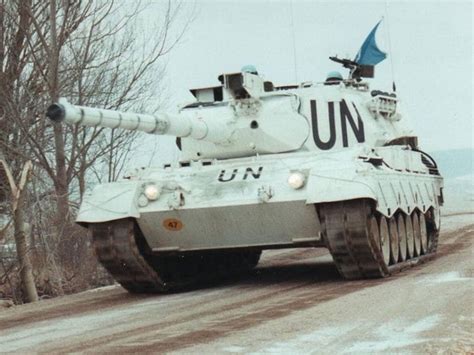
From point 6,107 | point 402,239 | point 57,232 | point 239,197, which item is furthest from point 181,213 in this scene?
point 6,107

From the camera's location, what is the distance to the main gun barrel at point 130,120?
816 cm

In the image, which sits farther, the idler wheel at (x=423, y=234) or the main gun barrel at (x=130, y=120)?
the idler wheel at (x=423, y=234)

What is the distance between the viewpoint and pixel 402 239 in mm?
12781

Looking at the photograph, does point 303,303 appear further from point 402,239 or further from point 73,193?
point 73,193

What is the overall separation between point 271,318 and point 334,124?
5.14 metres

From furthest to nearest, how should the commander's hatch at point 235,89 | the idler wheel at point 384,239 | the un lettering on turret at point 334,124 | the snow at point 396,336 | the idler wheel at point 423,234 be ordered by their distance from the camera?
the idler wheel at point 423,234
the un lettering on turret at point 334,124
the commander's hatch at point 235,89
the idler wheel at point 384,239
the snow at point 396,336

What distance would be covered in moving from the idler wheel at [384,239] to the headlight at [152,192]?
104 inches

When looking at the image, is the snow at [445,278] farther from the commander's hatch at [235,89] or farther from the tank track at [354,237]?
the commander's hatch at [235,89]

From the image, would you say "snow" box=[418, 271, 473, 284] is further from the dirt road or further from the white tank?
the white tank

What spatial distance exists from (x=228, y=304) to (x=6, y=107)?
A: 7.80 meters

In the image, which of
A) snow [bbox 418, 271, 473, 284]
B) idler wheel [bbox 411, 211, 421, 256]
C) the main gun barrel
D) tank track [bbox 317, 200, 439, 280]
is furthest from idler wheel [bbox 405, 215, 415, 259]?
the main gun barrel

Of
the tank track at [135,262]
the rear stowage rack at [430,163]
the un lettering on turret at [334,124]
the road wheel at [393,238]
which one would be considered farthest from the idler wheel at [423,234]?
the tank track at [135,262]

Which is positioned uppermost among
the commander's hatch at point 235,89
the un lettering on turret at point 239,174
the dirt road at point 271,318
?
the commander's hatch at point 235,89

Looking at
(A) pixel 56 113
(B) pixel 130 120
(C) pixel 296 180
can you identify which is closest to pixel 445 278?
(C) pixel 296 180
